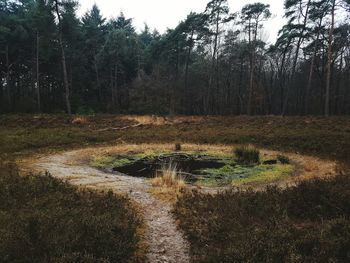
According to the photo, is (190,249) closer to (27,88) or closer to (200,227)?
(200,227)

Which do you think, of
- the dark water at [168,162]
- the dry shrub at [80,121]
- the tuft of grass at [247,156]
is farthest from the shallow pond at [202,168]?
the dry shrub at [80,121]

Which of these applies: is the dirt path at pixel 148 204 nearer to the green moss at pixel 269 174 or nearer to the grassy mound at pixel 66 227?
the grassy mound at pixel 66 227

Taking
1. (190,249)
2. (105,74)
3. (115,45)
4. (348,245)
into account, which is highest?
(115,45)

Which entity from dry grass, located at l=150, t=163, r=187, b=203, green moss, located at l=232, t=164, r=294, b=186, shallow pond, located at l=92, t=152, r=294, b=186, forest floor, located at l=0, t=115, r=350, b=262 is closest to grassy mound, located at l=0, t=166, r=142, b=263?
forest floor, located at l=0, t=115, r=350, b=262

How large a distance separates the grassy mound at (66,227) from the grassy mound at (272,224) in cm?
114

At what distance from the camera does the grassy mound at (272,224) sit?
4898mm

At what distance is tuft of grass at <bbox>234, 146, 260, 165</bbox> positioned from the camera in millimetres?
14086

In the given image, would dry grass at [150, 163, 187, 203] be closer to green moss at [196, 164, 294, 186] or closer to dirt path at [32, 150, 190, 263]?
dirt path at [32, 150, 190, 263]

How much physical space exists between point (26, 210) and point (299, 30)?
31.7 metres

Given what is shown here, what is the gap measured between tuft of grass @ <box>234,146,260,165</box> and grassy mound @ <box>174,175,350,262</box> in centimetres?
532

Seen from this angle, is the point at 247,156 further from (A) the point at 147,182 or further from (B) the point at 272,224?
(B) the point at 272,224

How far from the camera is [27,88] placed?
176 feet

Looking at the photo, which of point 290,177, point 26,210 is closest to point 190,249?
point 26,210

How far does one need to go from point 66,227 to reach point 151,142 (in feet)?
46.3
